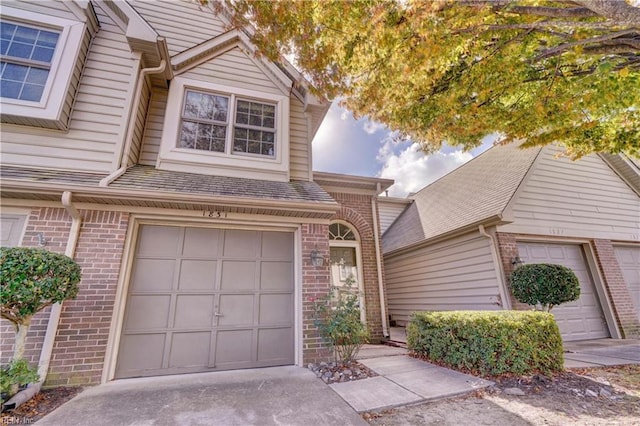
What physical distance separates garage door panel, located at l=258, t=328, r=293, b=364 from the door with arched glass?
8.95ft

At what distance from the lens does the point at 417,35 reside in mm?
3871

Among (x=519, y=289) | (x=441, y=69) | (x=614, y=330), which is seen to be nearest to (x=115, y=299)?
(x=441, y=69)

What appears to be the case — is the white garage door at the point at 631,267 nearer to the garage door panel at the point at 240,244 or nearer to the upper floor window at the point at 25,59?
the garage door panel at the point at 240,244

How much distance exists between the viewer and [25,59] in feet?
16.3

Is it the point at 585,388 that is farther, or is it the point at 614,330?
the point at 614,330

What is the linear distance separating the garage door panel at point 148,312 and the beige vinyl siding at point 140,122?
2542 mm

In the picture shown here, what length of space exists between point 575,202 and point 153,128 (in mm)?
11505

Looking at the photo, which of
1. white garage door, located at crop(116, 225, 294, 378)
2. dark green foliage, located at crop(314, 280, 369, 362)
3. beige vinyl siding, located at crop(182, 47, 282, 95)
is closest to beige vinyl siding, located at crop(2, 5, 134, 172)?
beige vinyl siding, located at crop(182, 47, 282, 95)

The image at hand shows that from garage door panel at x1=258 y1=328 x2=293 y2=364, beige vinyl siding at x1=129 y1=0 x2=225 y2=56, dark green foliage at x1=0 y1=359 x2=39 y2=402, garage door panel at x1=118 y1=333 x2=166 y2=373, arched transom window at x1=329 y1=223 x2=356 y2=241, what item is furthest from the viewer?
arched transom window at x1=329 y1=223 x2=356 y2=241

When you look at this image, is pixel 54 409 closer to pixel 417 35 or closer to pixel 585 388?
pixel 417 35

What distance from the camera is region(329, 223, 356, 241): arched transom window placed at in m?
8.02

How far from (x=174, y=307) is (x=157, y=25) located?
666 centimetres

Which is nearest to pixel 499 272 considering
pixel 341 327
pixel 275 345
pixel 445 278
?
pixel 445 278

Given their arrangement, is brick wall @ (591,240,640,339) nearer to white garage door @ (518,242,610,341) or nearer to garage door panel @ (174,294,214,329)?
white garage door @ (518,242,610,341)
